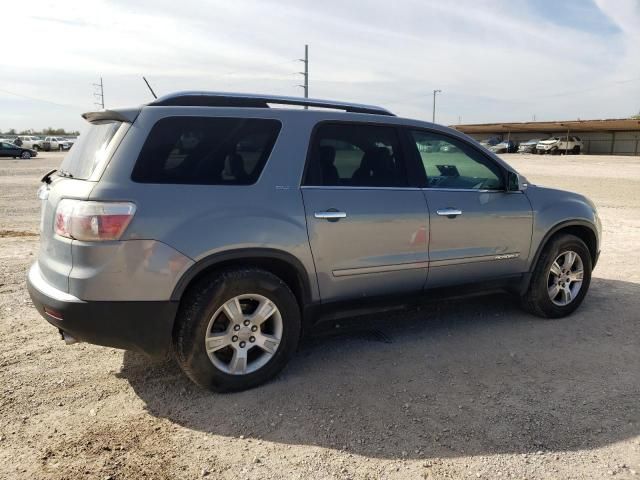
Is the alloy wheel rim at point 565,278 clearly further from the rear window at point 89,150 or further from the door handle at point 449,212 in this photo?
the rear window at point 89,150

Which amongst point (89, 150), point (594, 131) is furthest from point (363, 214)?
point (594, 131)

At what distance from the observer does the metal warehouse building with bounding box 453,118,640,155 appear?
5294 cm

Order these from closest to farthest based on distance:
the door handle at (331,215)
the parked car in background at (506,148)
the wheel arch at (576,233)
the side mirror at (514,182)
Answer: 1. the door handle at (331,215)
2. the side mirror at (514,182)
3. the wheel arch at (576,233)
4. the parked car in background at (506,148)

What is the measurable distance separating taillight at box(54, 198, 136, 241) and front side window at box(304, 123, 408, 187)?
4.00 feet

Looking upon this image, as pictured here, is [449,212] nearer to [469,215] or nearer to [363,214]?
[469,215]

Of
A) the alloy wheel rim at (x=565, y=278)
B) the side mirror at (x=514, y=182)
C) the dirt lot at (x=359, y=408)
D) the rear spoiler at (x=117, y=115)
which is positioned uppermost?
the rear spoiler at (x=117, y=115)

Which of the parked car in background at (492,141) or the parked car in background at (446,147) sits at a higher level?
the parked car in background at (492,141)

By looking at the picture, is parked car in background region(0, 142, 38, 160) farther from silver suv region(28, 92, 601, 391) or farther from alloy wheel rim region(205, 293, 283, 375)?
alloy wheel rim region(205, 293, 283, 375)

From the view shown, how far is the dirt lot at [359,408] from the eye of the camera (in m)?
2.77

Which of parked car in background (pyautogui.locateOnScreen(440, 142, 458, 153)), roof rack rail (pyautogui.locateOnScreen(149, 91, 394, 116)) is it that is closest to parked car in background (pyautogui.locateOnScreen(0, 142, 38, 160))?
roof rack rail (pyautogui.locateOnScreen(149, 91, 394, 116))

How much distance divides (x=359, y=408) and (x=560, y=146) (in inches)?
2294

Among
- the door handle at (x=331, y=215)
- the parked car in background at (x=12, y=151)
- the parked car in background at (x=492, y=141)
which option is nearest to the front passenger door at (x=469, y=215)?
the door handle at (x=331, y=215)

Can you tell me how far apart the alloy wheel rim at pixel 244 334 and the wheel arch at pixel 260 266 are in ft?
0.73

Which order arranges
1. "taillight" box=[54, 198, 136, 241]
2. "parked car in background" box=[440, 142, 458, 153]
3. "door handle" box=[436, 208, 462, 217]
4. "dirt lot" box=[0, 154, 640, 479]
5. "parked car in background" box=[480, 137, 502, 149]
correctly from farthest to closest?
"parked car in background" box=[480, 137, 502, 149], "parked car in background" box=[440, 142, 458, 153], "door handle" box=[436, 208, 462, 217], "taillight" box=[54, 198, 136, 241], "dirt lot" box=[0, 154, 640, 479]
